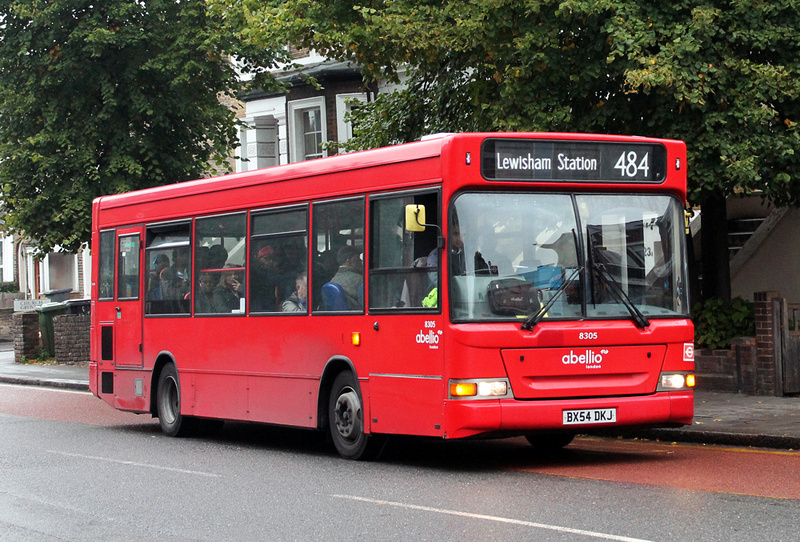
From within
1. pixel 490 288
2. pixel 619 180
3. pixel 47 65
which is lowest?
pixel 490 288

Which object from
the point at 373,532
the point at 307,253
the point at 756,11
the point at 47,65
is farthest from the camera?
the point at 47,65

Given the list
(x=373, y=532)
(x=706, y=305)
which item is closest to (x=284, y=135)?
(x=706, y=305)

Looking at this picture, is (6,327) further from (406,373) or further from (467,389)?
(467,389)

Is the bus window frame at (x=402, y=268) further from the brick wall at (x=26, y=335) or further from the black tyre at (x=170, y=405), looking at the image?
the brick wall at (x=26, y=335)

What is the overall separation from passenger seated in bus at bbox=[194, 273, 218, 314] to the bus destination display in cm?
503

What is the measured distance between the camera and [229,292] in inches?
581

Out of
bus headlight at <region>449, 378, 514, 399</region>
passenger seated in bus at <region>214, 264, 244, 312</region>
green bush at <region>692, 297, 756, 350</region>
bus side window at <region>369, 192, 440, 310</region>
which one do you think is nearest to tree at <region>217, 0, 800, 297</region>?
green bush at <region>692, 297, 756, 350</region>

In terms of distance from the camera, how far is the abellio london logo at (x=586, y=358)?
11.1 meters

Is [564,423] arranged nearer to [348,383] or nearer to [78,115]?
[348,383]

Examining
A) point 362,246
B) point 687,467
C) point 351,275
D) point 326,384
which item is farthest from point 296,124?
point 687,467

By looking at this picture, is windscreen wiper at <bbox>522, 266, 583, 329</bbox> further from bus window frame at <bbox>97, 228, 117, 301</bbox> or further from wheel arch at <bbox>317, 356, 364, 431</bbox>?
bus window frame at <bbox>97, 228, 117, 301</bbox>

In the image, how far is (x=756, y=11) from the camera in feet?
52.1

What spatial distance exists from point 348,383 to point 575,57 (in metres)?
6.56

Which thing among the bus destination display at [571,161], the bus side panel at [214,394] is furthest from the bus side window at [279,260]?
the bus destination display at [571,161]
